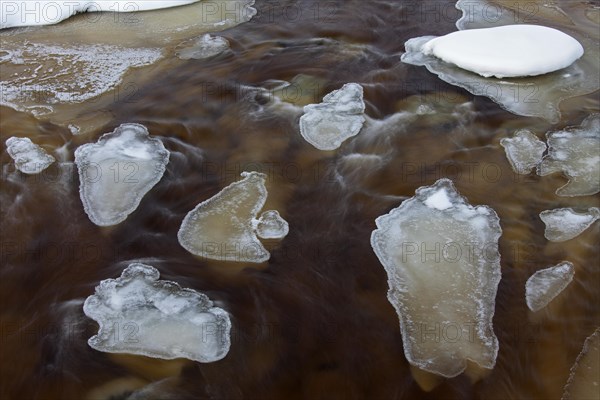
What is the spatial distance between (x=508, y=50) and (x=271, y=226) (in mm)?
2703

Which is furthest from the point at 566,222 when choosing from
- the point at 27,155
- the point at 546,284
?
the point at 27,155

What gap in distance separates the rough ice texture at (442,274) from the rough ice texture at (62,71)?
259 cm

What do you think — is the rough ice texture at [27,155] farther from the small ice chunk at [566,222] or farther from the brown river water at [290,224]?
the small ice chunk at [566,222]

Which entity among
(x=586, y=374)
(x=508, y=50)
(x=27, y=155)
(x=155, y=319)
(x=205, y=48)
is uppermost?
(x=508, y=50)

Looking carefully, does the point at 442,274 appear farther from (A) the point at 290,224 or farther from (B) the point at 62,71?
(B) the point at 62,71

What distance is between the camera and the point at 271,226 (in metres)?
3.54

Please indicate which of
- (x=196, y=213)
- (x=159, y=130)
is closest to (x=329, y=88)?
(x=159, y=130)

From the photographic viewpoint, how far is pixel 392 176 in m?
3.98

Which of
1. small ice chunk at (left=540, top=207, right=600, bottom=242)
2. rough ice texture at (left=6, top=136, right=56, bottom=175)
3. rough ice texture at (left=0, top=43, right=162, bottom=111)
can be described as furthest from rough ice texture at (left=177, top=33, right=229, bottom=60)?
small ice chunk at (left=540, top=207, right=600, bottom=242)

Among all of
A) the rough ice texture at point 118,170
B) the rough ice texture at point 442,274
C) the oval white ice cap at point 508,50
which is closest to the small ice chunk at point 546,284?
the rough ice texture at point 442,274

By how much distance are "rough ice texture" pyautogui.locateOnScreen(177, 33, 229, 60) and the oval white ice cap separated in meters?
1.84

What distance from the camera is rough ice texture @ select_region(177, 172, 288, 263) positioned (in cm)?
338

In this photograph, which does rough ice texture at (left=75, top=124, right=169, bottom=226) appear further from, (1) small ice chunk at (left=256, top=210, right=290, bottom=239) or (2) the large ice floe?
(2) the large ice floe

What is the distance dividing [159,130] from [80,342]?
181 cm
